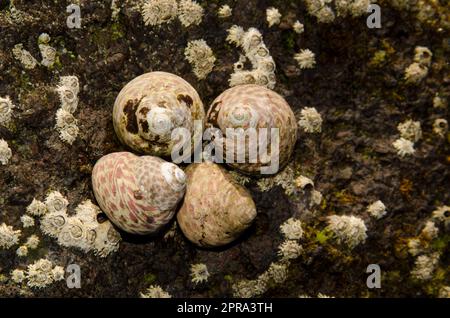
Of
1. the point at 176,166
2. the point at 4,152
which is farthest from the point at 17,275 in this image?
the point at 176,166

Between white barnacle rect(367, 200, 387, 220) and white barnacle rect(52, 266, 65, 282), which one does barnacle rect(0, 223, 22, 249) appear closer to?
white barnacle rect(52, 266, 65, 282)

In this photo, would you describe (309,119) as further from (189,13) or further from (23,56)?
(23,56)

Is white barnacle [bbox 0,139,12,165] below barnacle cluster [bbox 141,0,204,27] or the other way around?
below

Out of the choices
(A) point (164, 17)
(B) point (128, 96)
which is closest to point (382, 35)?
(A) point (164, 17)

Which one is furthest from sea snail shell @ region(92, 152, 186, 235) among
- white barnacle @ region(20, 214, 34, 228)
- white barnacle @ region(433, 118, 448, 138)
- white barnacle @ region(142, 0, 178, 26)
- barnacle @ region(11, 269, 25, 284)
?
white barnacle @ region(433, 118, 448, 138)

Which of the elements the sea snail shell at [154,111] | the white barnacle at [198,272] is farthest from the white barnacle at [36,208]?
the white barnacle at [198,272]

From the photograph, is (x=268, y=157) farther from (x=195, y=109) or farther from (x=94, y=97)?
(x=94, y=97)
